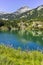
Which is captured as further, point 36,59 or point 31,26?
point 31,26

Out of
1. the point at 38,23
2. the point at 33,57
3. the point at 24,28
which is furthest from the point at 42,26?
the point at 33,57

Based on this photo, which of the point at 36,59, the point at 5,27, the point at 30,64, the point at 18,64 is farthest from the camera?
the point at 5,27

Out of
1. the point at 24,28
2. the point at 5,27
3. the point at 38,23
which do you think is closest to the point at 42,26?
the point at 38,23

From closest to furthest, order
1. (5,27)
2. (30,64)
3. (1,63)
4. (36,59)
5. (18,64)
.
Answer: (1,63), (18,64), (30,64), (36,59), (5,27)

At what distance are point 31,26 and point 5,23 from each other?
2823 cm

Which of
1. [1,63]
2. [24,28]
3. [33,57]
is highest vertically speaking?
[1,63]

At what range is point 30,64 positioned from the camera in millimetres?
15383

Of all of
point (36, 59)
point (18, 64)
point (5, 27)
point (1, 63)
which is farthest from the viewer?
point (5, 27)

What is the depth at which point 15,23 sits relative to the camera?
19400 centimetres

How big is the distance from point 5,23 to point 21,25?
1774 centimetres

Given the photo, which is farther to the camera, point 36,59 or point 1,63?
point 36,59

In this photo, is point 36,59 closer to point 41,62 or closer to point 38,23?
point 41,62

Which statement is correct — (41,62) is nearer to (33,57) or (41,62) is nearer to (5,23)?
(33,57)

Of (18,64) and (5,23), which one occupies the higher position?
(18,64)
